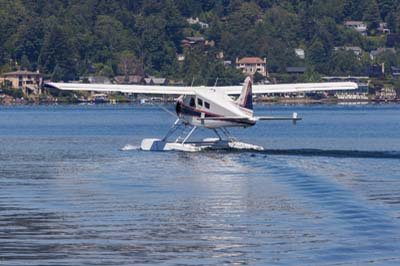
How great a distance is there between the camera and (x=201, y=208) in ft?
75.0

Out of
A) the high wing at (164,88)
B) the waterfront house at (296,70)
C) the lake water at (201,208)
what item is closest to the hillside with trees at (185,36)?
the waterfront house at (296,70)

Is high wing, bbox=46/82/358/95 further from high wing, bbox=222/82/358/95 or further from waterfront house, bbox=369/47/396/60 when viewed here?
waterfront house, bbox=369/47/396/60

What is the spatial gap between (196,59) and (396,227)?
135m

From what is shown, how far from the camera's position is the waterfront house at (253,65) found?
158 m

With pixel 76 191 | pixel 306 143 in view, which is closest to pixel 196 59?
pixel 306 143

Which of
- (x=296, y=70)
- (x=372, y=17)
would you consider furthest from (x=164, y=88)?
(x=372, y=17)

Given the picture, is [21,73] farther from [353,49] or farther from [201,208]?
[201,208]

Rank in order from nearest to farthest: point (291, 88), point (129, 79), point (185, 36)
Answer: point (291, 88)
point (129, 79)
point (185, 36)

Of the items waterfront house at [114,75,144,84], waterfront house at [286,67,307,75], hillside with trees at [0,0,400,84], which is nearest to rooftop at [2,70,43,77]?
hillside with trees at [0,0,400,84]

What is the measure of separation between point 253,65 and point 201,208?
450 ft

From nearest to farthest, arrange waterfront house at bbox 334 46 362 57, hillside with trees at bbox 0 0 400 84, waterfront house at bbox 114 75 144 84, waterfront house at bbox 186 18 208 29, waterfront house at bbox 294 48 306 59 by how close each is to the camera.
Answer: waterfront house at bbox 114 75 144 84 < hillside with trees at bbox 0 0 400 84 < waterfront house at bbox 294 48 306 59 < waterfront house at bbox 334 46 362 57 < waterfront house at bbox 186 18 208 29

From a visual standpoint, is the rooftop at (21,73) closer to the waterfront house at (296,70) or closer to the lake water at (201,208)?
the waterfront house at (296,70)

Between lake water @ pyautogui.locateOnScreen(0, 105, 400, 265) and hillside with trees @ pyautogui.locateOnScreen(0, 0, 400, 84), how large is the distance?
111 meters

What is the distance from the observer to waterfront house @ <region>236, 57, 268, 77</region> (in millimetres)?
158400
